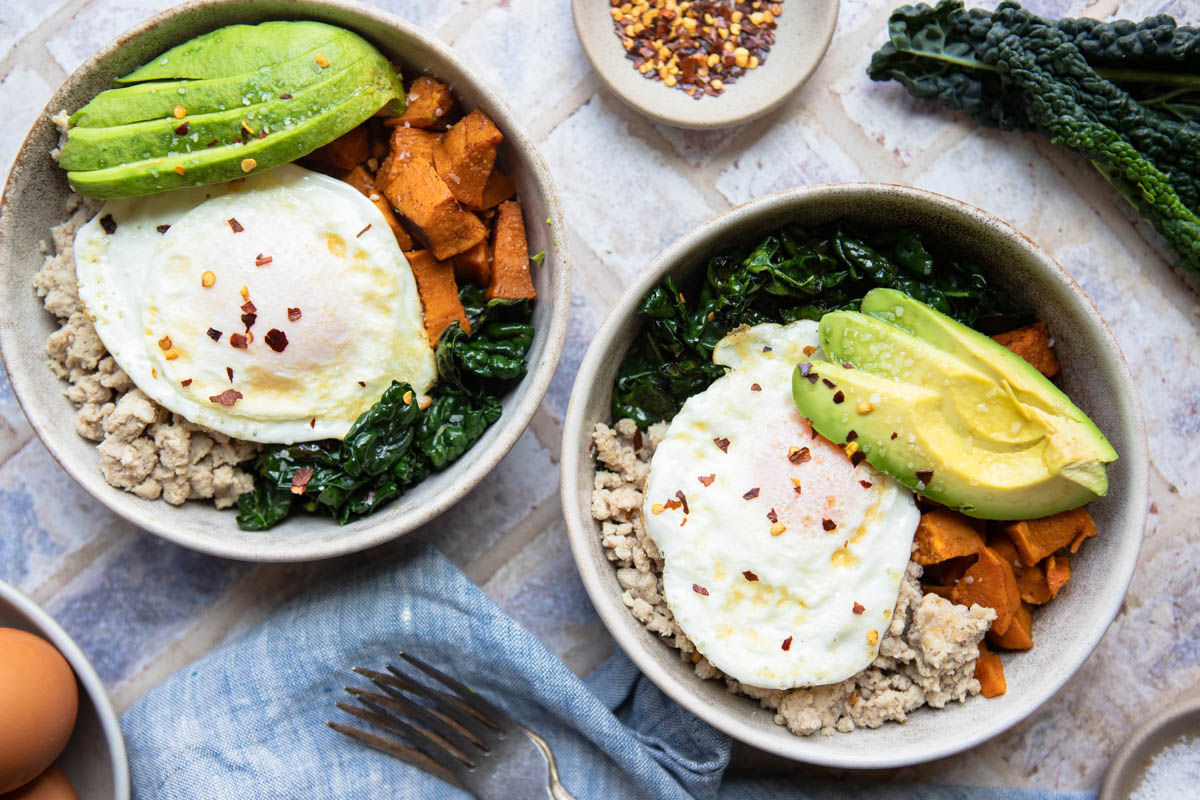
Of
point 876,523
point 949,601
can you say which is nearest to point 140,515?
point 876,523

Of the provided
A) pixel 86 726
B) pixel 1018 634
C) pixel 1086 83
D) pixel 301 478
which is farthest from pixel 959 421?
pixel 86 726

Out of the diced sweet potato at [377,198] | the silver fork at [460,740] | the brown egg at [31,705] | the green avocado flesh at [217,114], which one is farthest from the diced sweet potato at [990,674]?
the brown egg at [31,705]

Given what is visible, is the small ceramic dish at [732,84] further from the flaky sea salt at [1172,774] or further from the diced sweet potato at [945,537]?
the flaky sea salt at [1172,774]

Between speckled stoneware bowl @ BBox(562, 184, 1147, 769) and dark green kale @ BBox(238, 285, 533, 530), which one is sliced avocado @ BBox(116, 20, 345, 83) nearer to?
dark green kale @ BBox(238, 285, 533, 530)

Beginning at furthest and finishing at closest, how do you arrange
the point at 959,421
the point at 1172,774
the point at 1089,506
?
the point at 1172,774, the point at 1089,506, the point at 959,421

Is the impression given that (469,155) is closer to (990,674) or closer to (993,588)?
(993,588)

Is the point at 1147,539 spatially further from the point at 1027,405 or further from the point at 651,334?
the point at 651,334

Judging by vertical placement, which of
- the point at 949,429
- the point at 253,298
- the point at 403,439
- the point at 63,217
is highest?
the point at 63,217

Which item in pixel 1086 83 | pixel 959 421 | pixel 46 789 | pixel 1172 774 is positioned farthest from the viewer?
pixel 1172 774

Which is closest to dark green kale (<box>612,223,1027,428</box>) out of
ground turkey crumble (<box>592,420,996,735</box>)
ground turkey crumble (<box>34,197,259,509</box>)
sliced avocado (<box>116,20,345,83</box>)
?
ground turkey crumble (<box>592,420,996,735</box>)
